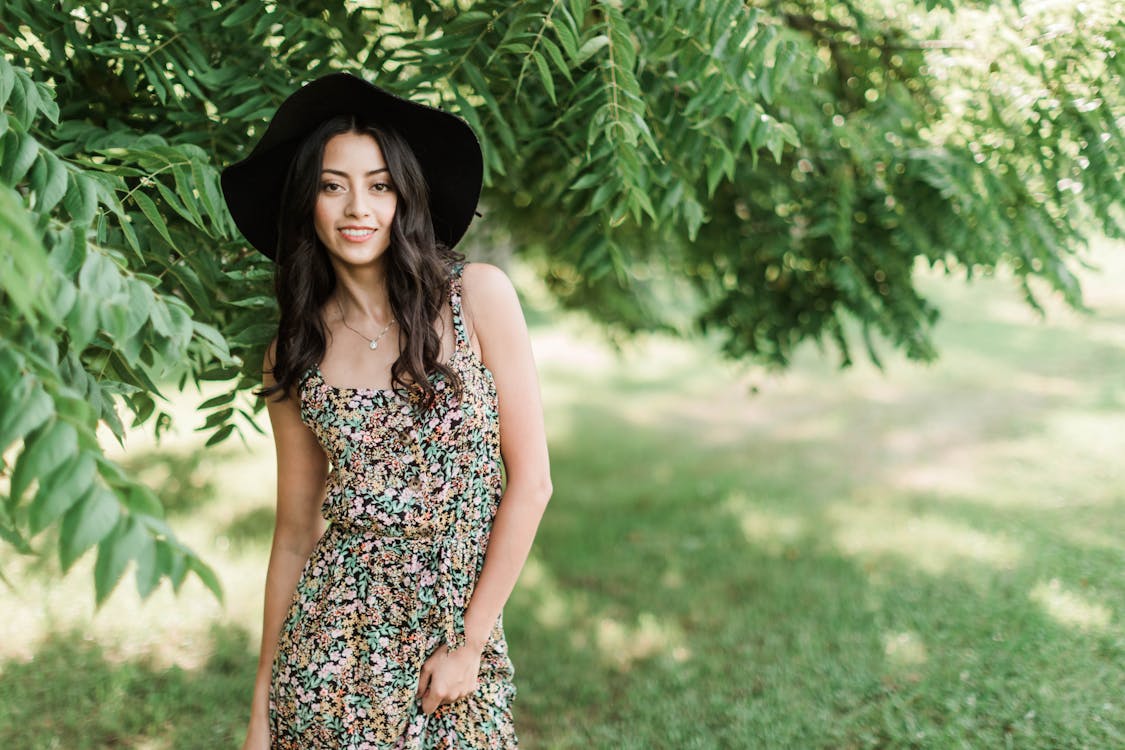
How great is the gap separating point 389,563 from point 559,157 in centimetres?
189

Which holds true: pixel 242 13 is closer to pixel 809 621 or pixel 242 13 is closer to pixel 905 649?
pixel 905 649

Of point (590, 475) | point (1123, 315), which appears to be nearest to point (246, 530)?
point (590, 475)

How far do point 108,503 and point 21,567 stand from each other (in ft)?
17.7

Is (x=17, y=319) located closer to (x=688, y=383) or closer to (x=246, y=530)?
(x=246, y=530)

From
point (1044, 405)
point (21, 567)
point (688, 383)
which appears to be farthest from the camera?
point (688, 383)

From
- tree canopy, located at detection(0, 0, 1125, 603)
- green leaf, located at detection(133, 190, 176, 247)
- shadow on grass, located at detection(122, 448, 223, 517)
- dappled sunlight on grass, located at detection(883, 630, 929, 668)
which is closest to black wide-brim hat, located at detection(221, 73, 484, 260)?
tree canopy, located at detection(0, 0, 1125, 603)

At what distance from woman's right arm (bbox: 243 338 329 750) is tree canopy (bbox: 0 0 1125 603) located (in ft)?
0.72

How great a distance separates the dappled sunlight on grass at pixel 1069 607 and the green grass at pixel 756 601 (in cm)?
2

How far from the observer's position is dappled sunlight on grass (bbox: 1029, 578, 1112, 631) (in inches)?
179

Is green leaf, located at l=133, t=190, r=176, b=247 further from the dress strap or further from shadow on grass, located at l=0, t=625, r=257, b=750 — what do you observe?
shadow on grass, located at l=0, t=625, r=257, b=750

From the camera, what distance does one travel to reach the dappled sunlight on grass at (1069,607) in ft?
14.9

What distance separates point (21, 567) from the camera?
19.4ft

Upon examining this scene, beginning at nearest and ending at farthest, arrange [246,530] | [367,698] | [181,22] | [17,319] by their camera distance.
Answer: [17,319], [367,698], [181,22], [246,530]

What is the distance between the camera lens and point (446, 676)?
7.86ft
